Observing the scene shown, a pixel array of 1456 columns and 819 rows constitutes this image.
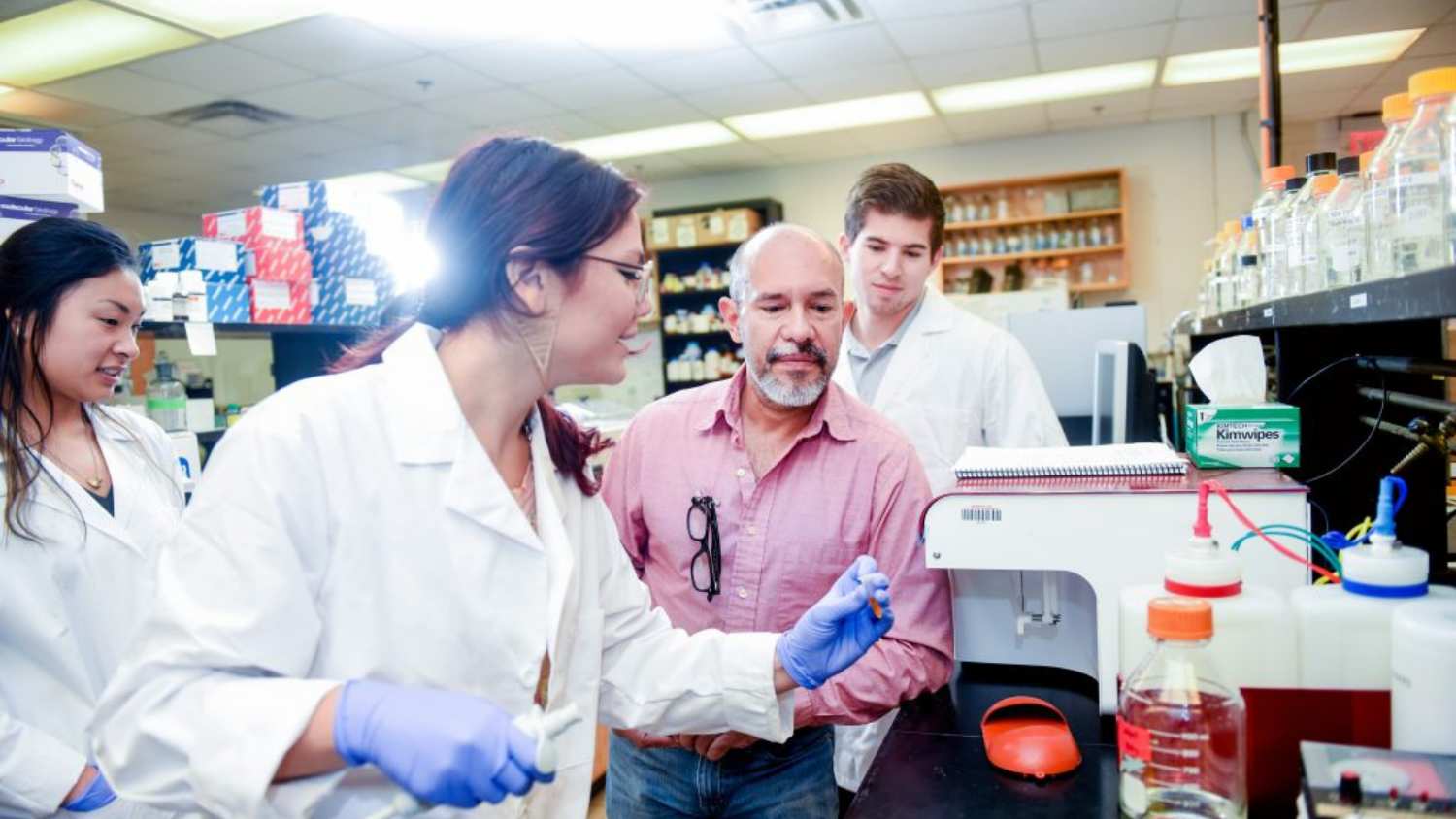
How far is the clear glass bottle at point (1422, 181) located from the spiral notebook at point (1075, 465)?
355mm

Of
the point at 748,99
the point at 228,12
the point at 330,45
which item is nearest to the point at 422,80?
the point at 330,45

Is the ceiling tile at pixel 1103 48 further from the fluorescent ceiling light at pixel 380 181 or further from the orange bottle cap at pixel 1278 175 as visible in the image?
the fluorescent ceiling light at pixel 380 181

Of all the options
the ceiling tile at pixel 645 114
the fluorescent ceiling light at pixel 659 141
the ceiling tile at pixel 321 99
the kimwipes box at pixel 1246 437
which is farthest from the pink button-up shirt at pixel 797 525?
the fluorescent ceiling light at pixel 659 141

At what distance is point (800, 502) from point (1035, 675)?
0.45 metres

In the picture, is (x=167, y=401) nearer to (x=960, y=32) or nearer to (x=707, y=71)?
(x=707, y=71)

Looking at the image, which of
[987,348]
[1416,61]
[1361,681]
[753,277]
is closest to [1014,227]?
[1416,61]

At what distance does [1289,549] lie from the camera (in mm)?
1048

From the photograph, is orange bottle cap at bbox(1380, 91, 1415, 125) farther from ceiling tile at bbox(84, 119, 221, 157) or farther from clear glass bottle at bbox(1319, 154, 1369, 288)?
ceiling tile at bbox(84, 119, 221, 157)

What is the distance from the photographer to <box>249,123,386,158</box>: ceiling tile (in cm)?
563

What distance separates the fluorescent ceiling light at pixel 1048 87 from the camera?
5.39 m

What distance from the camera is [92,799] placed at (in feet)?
4.83

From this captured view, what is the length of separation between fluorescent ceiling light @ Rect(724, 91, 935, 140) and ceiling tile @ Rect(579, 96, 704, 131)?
340mm

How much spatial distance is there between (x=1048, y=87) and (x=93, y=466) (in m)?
5.53

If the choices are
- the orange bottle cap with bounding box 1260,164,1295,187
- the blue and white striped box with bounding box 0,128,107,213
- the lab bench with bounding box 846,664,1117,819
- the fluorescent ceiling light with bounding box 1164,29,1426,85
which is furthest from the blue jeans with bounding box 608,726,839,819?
the fluorescent ceiling light with bounding box 1164,29,1426,85
